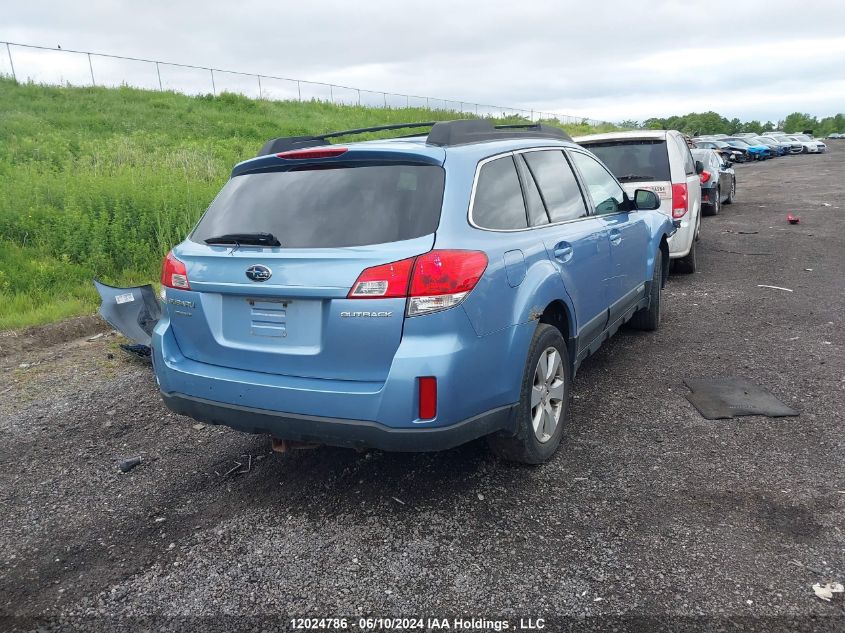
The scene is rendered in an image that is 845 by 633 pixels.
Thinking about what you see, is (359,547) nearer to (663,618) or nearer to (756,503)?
(663,618)

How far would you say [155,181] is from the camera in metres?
12.2

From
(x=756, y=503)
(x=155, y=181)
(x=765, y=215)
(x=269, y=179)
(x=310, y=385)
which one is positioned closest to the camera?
(x=310, y=385)

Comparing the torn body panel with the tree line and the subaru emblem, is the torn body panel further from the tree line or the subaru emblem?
the tree line

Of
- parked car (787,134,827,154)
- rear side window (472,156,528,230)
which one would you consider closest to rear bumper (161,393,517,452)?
rear side window (472,156,528,230)

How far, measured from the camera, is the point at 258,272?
303 cm

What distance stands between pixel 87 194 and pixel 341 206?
8.95 metres

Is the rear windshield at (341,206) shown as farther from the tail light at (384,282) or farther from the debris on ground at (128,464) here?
the debris on ground at (128,464)

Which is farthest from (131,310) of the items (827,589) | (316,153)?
(827,589)

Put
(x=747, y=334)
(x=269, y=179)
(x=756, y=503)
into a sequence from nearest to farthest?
(x=756, y=503), (x=269, y=179), (x=747, y=334)

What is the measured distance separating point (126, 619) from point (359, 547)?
989 millimetres

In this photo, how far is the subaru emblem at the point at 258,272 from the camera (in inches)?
118

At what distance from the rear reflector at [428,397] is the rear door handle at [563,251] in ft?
4.39

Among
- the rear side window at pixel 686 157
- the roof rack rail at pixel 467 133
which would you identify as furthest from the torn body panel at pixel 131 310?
the rear side window at pixel 686 157

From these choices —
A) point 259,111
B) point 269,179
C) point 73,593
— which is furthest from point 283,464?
point 259,111
